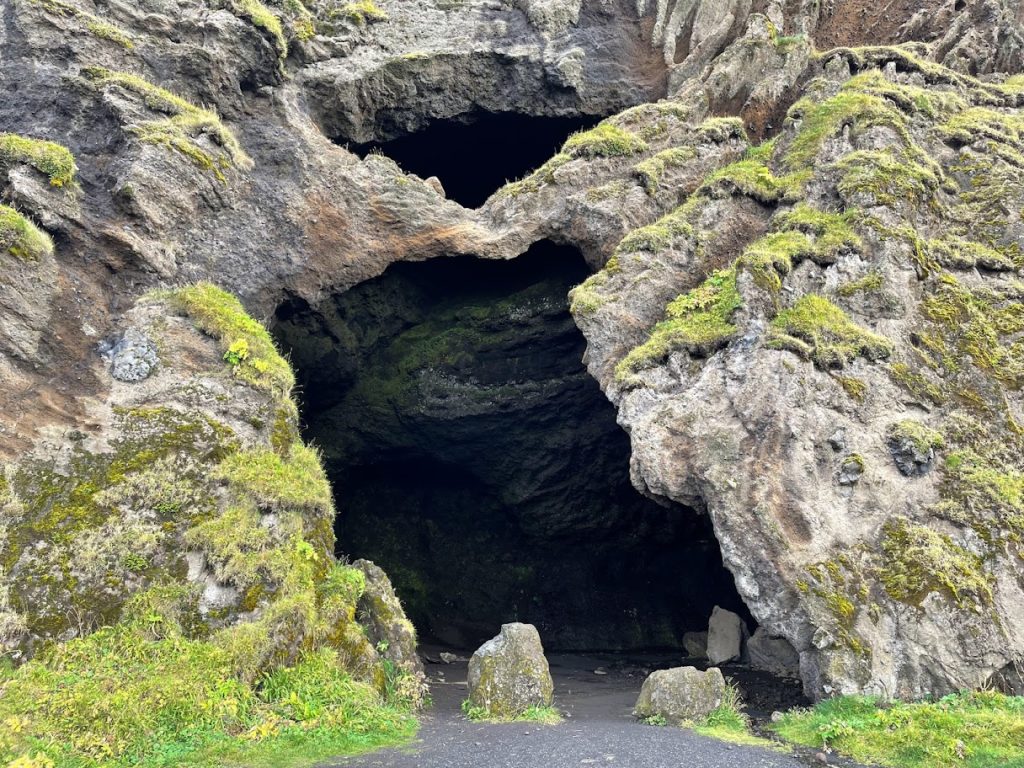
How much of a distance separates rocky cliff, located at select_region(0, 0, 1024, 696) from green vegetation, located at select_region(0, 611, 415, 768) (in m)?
0.56

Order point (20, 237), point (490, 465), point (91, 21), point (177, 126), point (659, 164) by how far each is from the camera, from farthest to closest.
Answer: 1. point (490, 465)
2. point (659, 164)
3. point (91, 21)
4. point (177, 126)
5. point (20, 237)

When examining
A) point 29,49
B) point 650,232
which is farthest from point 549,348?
point 29,49

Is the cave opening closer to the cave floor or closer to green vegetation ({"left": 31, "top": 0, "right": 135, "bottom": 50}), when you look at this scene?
green vegetation ({"left": 31, "top": 0, "right": 135, "bottom": 50})

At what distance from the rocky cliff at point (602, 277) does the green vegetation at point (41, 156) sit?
55mm

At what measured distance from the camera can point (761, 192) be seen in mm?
16281

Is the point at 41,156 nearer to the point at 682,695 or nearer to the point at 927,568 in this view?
the point at 682,695

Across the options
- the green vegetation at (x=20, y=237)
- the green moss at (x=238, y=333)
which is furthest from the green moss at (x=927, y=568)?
the green vegetation at (x=20, y=237)

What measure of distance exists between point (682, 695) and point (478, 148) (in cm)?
1699

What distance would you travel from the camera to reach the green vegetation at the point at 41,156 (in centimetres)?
1284

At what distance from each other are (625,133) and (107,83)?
1123 centimetres

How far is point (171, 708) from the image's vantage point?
8625mm

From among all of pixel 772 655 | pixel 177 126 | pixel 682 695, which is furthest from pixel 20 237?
pixel 772 655

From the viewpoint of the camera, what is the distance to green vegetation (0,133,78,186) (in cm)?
1284

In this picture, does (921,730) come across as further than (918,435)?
No
